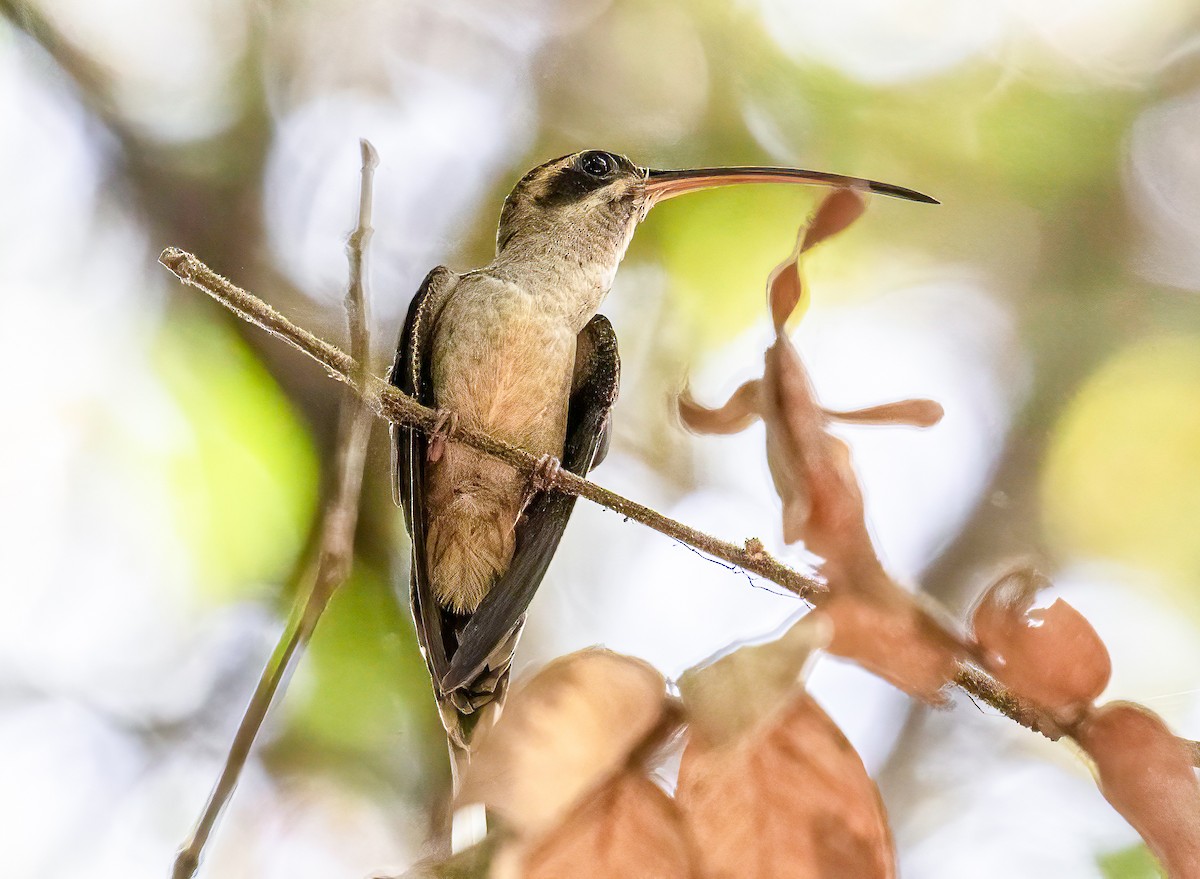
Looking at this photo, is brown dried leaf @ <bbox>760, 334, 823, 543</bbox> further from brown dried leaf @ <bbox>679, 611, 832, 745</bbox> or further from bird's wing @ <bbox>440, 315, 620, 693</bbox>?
bird's wing @ <bbox>440, 315, 620, 693</bbox>

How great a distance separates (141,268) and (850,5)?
71cm

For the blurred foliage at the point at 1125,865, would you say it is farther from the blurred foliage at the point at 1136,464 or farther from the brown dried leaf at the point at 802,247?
the brown dried leaf at the point at 802,247

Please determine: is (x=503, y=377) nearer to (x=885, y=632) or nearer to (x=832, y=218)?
(x=832, y=218)

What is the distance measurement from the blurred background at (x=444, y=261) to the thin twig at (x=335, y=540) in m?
0.02

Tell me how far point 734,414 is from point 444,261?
557 mm

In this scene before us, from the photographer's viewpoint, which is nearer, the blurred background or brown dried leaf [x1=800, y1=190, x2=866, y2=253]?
brown dried leaf [x1=800, y1=190, x2=866, y2=253]

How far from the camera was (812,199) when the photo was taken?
2.66 feet

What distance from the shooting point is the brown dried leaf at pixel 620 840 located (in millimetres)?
350

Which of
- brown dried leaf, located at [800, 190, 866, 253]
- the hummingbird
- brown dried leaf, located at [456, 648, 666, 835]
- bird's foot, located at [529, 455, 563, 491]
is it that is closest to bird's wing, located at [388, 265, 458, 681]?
the hummingbird

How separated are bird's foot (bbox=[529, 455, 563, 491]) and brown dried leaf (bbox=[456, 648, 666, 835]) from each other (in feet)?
1.26

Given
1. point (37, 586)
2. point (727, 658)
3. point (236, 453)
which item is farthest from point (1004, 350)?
point (37, 586)

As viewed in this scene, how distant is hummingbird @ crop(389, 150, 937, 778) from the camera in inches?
32.5

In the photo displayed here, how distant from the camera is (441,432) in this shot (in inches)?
31.4

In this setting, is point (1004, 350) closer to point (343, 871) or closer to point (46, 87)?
point (343, 871)
